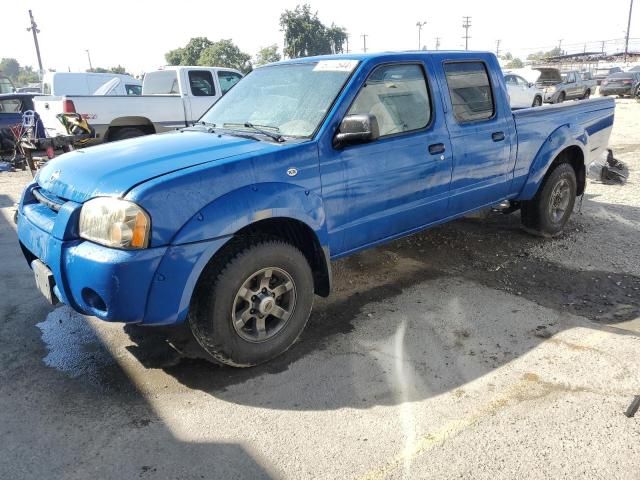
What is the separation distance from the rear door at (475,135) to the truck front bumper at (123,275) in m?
2.29

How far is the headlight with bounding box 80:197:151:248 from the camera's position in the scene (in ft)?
8.54

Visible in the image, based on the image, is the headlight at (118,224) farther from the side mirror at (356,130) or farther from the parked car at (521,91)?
the parked car at (521,91)

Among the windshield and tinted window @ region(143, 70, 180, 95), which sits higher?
tinted window @ region(143, 70, 180, 95)

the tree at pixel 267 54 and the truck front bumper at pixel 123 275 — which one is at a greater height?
the tree at pixel 267 54

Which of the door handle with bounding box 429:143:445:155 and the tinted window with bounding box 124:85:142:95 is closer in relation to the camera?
the door handle with bounding box 429:143:445:155

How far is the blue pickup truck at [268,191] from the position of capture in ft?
8.80

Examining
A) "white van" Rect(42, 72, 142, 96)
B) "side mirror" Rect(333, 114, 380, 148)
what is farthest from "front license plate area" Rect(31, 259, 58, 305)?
"white van" Rect(42, 72, 142, 96)

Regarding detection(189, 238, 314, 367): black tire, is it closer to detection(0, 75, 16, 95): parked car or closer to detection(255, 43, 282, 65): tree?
detection(0, 75, 16, 95): parked car

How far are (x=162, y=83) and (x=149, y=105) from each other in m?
1.59

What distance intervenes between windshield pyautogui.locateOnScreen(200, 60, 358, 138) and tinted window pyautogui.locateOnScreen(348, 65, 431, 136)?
0.64 feet

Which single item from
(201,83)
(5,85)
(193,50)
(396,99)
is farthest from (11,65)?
(396,99)

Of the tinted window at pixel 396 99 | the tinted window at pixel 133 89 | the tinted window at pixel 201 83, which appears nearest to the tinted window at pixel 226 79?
the tinted window at pixel 201 83

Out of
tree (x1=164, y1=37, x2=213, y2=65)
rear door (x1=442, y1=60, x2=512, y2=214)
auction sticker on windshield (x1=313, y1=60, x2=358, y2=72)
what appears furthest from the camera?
tree (x1=164, y1=37, x2=213, y2=65)

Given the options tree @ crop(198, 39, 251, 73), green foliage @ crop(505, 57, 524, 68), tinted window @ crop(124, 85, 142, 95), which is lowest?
tinted window @ crop(124, 85, 142, 95)
